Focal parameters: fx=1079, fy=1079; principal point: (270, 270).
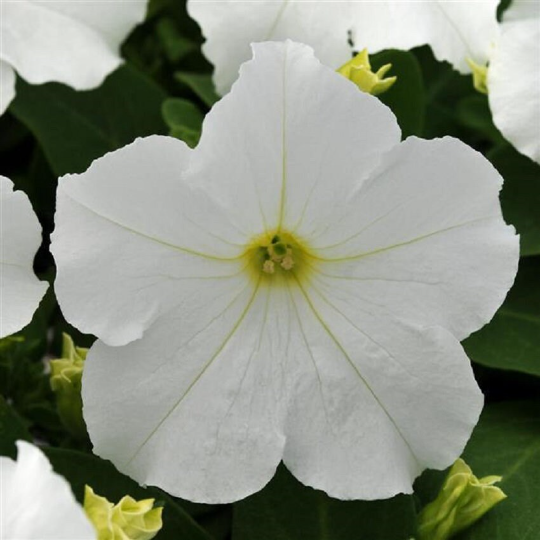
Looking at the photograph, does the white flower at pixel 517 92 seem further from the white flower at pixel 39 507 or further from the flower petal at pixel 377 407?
the white flower at pixel 39 507

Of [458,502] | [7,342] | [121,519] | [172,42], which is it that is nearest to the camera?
[121,519]

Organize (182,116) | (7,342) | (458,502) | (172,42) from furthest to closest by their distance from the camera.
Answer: (172,42) < (182,116) < (7,342) < (458,502)

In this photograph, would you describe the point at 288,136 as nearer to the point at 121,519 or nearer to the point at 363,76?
the point at 363,76

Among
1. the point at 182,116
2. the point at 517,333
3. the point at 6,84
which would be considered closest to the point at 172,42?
the point at 182,116

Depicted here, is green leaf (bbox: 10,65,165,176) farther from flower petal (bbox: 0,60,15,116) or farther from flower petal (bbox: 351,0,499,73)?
flower petal (bbox: 351,0,499,73)

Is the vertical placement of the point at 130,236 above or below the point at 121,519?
above

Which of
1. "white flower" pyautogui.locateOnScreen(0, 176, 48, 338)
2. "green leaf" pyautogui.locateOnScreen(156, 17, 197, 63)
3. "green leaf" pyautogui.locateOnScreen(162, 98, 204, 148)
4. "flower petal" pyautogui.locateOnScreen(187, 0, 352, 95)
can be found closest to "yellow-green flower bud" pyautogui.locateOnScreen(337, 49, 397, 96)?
"flower petal" pyautogui.locateOnScreen(187, 0, 352, 95)

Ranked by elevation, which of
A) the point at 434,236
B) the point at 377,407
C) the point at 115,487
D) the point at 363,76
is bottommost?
the point at 115,487

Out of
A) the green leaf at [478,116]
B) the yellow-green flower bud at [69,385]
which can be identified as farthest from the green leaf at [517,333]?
the yellow-green flower bud at [69,385]
